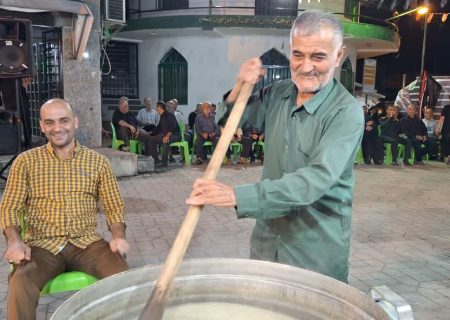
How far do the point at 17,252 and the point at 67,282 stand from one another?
33 cm

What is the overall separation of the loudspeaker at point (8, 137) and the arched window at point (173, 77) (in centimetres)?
932

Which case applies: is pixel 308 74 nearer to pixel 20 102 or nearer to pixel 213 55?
pixel 20 102

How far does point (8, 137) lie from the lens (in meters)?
6.46

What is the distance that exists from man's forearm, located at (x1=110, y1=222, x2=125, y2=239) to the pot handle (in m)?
1.82

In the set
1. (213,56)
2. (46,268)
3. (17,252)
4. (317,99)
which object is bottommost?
(46,268)

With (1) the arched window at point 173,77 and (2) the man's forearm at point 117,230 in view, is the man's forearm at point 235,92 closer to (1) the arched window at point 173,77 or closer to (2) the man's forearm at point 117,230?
(2) the man's forearm at point 117,230

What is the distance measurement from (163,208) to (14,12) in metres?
4.77

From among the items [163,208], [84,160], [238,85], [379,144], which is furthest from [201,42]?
[238,85]

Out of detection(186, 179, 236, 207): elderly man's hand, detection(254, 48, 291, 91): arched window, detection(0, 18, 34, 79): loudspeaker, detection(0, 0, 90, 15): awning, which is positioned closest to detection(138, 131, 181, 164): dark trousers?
detection(0, 0, 90, 15): awning

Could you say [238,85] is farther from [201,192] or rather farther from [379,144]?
[379,144]

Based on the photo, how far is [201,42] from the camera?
15164 mm

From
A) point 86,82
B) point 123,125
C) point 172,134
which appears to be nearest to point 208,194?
point 86,82

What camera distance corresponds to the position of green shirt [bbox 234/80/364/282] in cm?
143

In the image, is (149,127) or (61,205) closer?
(61,205)
